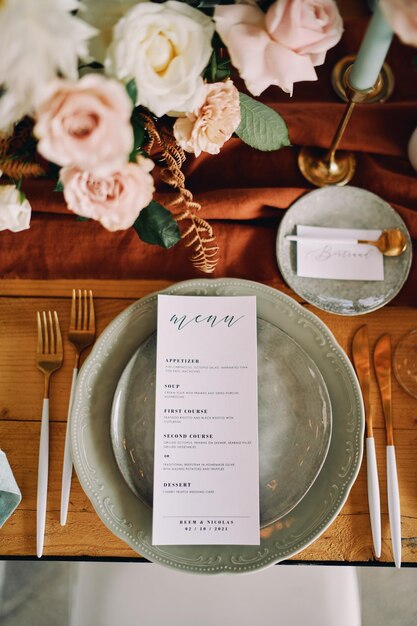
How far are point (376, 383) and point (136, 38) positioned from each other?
1.74 ft

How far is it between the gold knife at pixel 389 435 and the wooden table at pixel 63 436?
0.01 meters

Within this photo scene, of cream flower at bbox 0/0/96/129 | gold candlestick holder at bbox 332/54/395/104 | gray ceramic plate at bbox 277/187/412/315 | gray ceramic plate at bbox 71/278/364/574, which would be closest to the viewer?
cream flower at bbox 0/0/96/129

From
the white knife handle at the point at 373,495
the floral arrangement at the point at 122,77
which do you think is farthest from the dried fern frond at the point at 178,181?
the white knife handle at the point at 373,495

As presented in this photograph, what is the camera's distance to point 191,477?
0.60m

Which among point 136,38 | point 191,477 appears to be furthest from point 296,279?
point 136,38

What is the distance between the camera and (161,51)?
1.21ft

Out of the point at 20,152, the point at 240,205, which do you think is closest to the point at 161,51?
the point at 20,152

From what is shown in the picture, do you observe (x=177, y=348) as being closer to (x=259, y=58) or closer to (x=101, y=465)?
(x=101, y=465)

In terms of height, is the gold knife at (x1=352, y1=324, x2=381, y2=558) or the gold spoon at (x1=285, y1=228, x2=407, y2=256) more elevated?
the gold spoon at (x1=285, y1=228, x2=407, y2=256)

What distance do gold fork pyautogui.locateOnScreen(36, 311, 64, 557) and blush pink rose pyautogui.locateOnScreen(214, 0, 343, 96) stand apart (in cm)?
43

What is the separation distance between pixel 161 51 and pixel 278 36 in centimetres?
10

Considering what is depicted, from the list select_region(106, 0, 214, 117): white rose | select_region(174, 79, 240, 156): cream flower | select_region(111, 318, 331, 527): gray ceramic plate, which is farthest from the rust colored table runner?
select_region(106, 0, 214, 117): white rose

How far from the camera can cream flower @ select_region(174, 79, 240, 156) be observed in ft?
1.52

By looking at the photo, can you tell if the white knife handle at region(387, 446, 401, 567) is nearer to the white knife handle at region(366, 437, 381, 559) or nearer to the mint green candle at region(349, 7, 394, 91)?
the white knife handle at region(366, 437, 381, 559)
